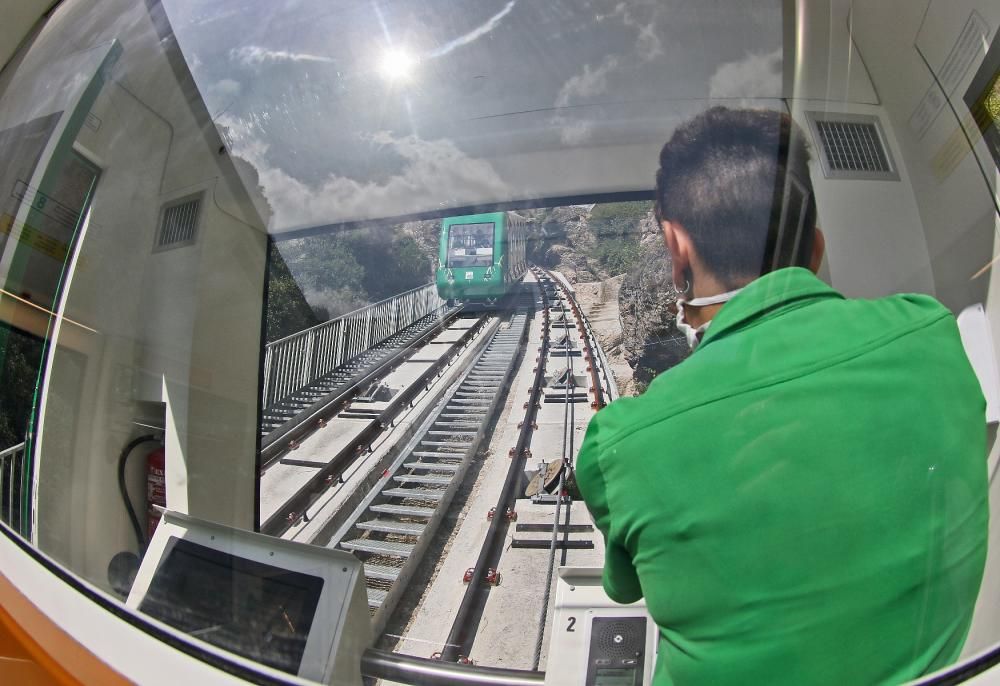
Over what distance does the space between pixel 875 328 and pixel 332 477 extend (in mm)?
965

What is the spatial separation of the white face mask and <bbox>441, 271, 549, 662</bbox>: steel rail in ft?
0.85

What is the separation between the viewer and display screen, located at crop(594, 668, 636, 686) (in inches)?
41.6

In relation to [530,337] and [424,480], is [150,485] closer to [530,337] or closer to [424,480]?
[424,480]

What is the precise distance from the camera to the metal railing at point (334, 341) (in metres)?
1.13

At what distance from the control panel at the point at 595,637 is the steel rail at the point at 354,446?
1.44ft

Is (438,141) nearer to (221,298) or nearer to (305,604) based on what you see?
(221,298)

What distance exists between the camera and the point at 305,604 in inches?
42.9

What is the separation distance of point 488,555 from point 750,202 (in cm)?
76

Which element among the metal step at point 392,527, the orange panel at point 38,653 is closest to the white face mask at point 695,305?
the metal step at point 392,527

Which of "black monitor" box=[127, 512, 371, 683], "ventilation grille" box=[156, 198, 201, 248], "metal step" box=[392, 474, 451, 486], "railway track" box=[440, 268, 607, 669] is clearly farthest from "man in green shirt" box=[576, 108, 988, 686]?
"ventilation grille" box=[156, 198, 201, 248]

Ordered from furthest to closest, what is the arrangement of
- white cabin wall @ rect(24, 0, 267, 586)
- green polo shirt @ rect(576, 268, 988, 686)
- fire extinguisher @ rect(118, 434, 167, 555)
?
fire extinguisher @ rect(118, 434, 167, 555) → white cabin wall @ rect(24, 0, 267, 586) → green polo shirt @ rect(576, 268, 988, 686)

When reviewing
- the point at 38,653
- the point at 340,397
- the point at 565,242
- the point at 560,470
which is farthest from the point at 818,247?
the point at 38,653

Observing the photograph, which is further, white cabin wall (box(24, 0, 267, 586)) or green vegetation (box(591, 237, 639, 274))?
white cabin wall (box(24, 0, 267, 586))

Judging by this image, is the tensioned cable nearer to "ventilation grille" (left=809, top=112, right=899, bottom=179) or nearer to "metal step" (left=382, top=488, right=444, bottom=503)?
"metal step" (left=382, top=488, right=444, bottom=503)
